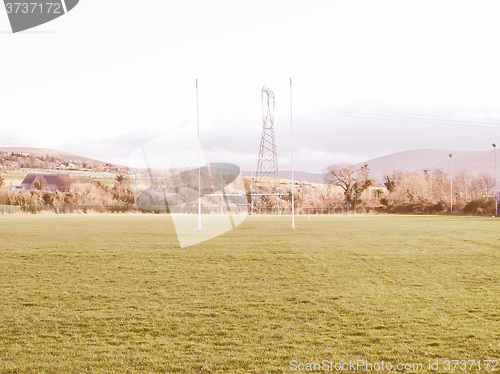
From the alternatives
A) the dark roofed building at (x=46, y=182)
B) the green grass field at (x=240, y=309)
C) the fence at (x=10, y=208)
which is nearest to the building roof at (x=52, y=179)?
the dark roofed building at (x=46, y=182)

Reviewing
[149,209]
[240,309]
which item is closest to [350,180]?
[149,209]

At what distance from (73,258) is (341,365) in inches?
407

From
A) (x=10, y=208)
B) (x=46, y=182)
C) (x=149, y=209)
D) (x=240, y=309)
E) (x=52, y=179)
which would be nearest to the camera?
(x=240, y=309)

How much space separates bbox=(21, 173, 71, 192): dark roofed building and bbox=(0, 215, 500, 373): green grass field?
66.3 m

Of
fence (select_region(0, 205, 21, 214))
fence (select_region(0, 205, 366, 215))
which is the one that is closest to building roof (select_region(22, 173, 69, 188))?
fence (select_region(0, 205, 21, 214))

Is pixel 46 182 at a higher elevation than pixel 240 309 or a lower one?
higher

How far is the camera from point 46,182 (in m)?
80.3

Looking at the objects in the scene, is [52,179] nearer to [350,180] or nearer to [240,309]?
[350,180]

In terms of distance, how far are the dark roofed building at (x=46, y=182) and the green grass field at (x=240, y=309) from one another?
66279 mm

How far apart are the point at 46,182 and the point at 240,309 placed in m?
79.7

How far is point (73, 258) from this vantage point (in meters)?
13.6

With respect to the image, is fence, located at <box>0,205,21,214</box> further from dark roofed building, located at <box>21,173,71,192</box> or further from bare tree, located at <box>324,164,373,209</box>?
bare tree, located at <box>324,164,373,209</box>

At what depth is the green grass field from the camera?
5422mm

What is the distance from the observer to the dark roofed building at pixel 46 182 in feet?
253
